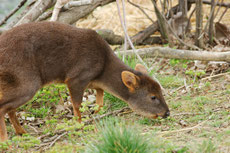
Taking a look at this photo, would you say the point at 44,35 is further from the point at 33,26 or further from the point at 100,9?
the point at 100,9

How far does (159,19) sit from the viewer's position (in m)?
9.17

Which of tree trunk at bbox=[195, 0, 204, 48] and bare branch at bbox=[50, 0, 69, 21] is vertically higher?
bare branch at bbox=[50, 0, 69, 21]

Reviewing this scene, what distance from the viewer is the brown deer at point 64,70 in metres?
4.99

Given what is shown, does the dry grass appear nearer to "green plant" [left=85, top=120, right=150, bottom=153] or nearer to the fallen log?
the fallen log

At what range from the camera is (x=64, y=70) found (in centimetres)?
557

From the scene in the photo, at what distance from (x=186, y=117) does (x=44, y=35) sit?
2.72m

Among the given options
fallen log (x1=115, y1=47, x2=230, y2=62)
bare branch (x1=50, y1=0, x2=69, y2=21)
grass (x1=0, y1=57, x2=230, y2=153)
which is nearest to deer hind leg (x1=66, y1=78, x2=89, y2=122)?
grass (x1=0, y1=57, x2=230, y2=153)

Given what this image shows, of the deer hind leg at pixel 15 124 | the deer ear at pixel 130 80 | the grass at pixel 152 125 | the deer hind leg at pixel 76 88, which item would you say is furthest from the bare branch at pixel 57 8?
the deer hind leg at pixel 15 124

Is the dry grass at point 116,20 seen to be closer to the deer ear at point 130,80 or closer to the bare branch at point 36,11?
the bare branch at point 36,11

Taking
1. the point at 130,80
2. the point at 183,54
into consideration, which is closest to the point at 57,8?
the point at 130,80

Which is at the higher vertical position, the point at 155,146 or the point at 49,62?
the point at 49,62

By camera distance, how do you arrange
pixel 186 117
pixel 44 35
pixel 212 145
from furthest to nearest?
pixel 186 117 < pixel 44 35 < pixel 212 145

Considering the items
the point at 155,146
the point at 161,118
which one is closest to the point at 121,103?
the point at 161,118

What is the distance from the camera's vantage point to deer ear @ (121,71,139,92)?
5718mm
